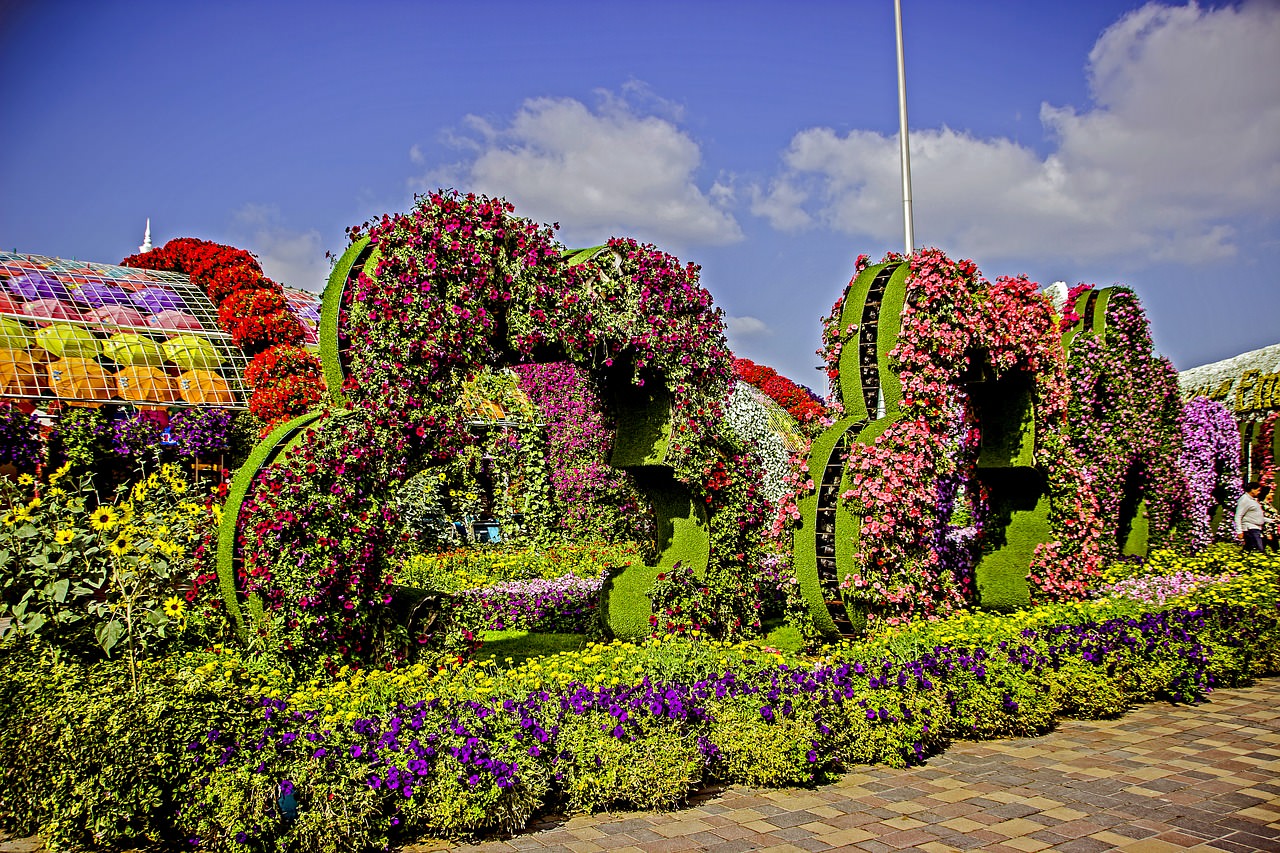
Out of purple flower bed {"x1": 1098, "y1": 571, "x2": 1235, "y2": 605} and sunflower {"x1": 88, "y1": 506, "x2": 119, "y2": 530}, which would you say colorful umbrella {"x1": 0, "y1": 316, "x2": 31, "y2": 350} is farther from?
purple flower bed {"x1": 1098, "y1": 571, "x2": 1235, "y2": 605}

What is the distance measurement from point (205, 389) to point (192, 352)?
92cm

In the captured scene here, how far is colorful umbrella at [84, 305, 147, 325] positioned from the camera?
48.9 ft

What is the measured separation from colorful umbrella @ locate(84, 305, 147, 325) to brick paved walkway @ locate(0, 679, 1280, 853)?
13132 mm

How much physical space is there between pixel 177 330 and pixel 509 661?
1207 cm

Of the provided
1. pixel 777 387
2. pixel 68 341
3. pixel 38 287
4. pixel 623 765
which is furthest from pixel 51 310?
pixel 777 387

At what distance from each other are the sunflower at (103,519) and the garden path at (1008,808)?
3.09m

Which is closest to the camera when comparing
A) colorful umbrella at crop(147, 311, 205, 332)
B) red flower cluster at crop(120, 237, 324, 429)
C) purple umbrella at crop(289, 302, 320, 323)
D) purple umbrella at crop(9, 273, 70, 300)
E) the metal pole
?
the metal pole

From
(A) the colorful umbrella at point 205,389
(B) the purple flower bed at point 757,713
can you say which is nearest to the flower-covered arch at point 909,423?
(B) the purple flower bed at point 757,713

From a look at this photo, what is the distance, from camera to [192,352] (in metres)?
15.1

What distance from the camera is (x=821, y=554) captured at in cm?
635

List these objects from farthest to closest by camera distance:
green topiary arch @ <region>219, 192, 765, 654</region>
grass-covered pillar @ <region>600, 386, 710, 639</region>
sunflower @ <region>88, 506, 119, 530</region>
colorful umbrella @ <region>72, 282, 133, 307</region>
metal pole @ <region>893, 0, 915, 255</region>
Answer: colorful umbrella @ <region>72, 282, 133, 307</region> < metal pole @ <region>893, 0, 915, 255</region> < grass-covered pillar @ <region>600, 386, 710, 639</region> < sunflower @ <region>88, 506, 119, 530</region> < green topiary arch @ <region>219, 192, 765, 654</region>

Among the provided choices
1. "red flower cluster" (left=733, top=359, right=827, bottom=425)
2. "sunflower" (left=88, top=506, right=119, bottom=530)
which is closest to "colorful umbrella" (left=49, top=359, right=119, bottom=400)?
"sunflower" (left=88, top=506, right=119, bottom=530)

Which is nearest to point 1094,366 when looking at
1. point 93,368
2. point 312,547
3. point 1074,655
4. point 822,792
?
point 1074,655

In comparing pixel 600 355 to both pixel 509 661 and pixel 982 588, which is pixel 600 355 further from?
pixel 982 588
